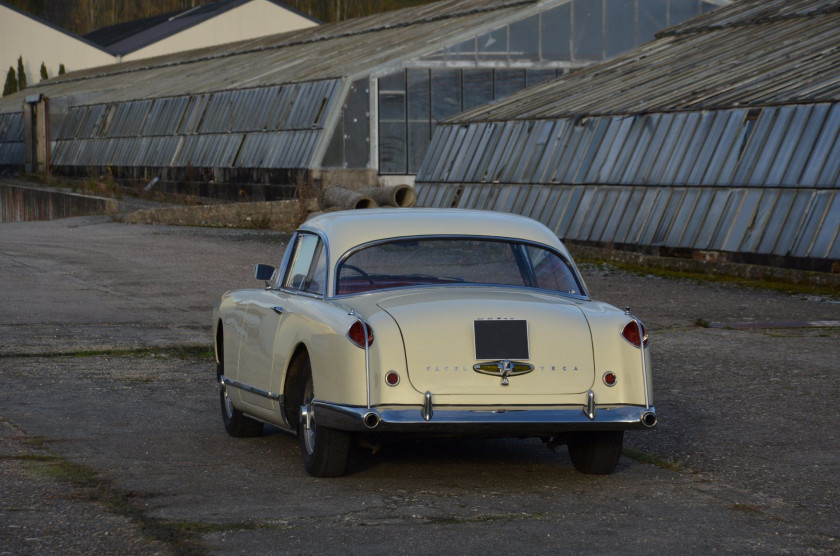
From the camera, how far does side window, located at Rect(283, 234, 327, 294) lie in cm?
849

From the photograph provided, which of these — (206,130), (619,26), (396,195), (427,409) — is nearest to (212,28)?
(206,130)

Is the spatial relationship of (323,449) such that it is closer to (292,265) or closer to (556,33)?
(292,265)

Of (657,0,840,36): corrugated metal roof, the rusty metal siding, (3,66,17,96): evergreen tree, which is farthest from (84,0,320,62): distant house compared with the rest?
(657,0,840,36): corrugated metal roof

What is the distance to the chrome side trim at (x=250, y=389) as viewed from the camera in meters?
8.33

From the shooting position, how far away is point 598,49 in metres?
44.7

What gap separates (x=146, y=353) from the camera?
1366cm

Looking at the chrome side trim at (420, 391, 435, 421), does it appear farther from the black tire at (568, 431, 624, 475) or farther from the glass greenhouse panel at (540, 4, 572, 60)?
the glass greenhouse panel at (540, 4, 572, 60)

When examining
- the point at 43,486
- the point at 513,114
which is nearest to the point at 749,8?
the point at 513,114

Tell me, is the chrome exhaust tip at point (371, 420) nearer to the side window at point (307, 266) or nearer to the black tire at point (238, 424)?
the side window at point (307, 266)

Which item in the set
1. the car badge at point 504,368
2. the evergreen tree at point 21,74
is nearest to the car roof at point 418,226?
the car badge at point 504,368

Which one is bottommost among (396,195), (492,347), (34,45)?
(396,195)

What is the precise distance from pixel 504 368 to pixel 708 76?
2362 cm

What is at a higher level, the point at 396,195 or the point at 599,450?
the point at 599,450

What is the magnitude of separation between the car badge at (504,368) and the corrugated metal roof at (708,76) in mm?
17155
